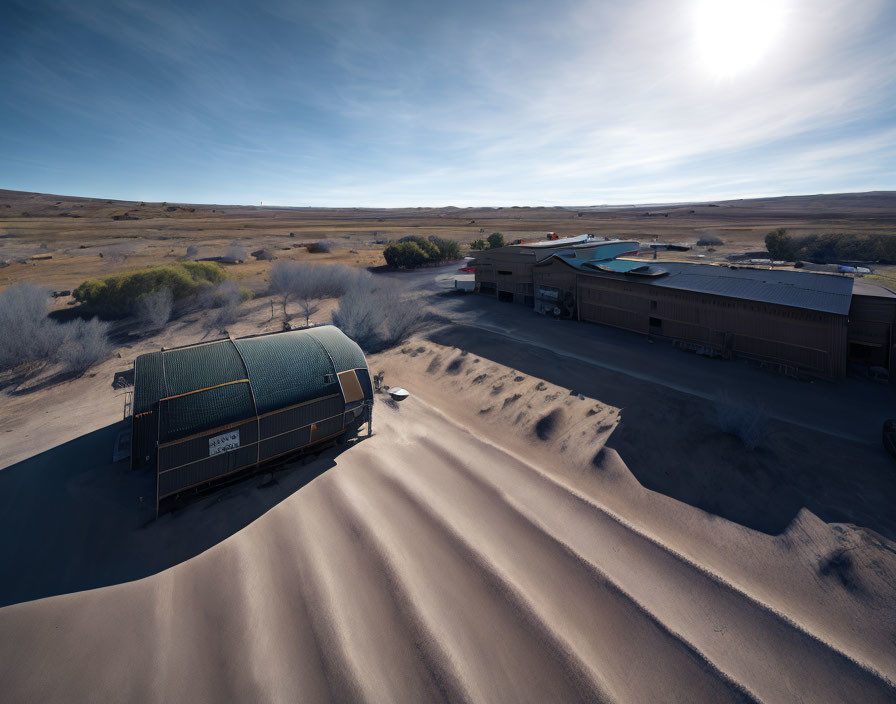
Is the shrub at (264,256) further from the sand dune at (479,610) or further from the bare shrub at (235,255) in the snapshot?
the sand dune at (479,610)

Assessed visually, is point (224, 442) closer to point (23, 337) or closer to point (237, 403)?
point (237, 403)

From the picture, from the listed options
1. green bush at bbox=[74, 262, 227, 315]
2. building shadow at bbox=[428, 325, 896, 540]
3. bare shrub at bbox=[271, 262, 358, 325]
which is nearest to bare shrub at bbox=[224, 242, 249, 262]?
bare shrub at bbox=[271, 262, 358, 325]

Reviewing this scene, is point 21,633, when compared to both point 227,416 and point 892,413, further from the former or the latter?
point 892,413

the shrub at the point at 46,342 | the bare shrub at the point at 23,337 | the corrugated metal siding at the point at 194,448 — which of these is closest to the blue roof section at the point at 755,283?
the corrugated metal siding at the point at 194,448

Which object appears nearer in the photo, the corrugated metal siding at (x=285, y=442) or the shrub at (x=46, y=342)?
the corrugated metal siding at (x=285, y=442)

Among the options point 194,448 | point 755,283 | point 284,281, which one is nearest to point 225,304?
point 284,281
